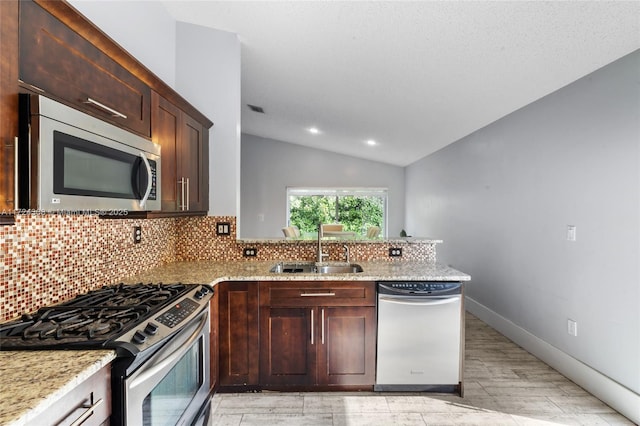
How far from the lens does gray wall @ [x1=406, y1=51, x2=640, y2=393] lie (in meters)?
2.16

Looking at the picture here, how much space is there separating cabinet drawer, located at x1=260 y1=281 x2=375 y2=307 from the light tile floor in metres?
0.67

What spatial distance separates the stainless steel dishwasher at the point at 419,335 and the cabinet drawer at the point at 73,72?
1861 mm

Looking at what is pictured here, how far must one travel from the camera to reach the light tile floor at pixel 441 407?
2084 mm

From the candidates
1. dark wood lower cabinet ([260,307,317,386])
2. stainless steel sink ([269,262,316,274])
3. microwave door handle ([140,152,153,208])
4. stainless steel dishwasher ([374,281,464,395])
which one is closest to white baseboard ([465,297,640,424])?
stainless steel dishwasher ([374,281,464,395])

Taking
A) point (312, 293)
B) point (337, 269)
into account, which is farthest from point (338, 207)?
point (312, 293)

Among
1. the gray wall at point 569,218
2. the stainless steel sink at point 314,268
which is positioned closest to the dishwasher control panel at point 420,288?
the stainless steel sink at point 314,268

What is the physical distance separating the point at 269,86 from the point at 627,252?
3.62 m

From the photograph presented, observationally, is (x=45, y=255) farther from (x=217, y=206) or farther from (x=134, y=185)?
(x=217, y=206)

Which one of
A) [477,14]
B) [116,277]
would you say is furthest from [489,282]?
[116,277]

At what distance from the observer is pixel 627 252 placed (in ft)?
7.05

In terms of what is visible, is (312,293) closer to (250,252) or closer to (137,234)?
(250,252)

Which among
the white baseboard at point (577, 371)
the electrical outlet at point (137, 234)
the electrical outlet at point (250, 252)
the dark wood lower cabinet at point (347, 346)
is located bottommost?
the white baseboard at point (577, 371)

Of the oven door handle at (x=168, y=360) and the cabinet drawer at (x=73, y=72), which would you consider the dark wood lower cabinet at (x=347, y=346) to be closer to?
the oven door handle at (x=168, y=360)

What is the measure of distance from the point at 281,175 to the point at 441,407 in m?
5.73
